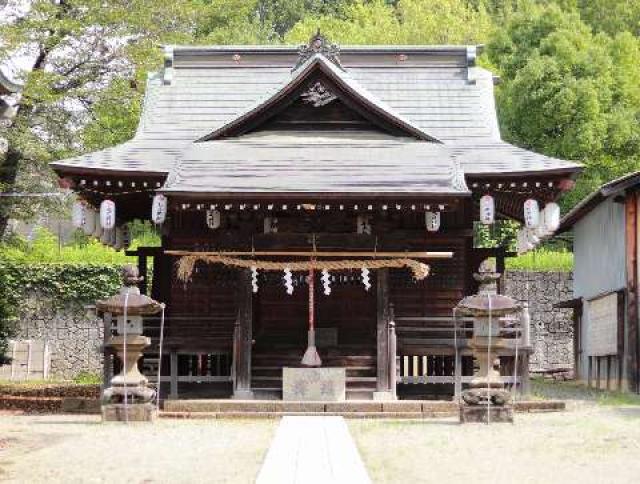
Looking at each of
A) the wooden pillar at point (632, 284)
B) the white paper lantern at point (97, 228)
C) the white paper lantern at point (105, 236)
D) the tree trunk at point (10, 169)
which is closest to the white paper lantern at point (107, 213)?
the white paper lantern at point (97, 228)

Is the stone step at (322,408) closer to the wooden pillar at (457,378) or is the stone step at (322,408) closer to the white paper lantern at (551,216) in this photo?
the wooden pillar at (457,378)

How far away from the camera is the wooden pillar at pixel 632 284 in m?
25.6

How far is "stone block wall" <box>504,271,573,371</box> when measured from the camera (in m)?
35.8

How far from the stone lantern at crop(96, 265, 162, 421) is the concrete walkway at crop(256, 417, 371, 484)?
7.99ft

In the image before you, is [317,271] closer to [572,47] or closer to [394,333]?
[394,333]

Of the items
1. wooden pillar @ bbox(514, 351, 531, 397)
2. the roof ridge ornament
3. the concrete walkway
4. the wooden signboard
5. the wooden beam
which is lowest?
the concrete walkway

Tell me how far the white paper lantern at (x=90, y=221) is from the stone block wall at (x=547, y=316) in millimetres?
16446

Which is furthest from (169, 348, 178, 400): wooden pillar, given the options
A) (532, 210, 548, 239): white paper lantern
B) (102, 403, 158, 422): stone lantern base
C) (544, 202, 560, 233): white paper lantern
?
(544, 202, 560, 233): white paper lantern

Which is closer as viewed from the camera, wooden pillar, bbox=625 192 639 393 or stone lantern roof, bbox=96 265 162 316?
stone lantern roof, bbox=96 265 162 316

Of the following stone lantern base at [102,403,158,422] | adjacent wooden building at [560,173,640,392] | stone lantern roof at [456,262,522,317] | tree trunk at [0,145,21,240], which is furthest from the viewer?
tree trunk at [0,145,21,240]

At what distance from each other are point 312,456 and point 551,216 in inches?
436

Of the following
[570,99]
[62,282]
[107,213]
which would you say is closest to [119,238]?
[107,213]

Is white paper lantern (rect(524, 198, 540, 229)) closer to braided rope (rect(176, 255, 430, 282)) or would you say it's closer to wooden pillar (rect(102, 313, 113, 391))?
braided rope (rect(176, 255, 430, 282))

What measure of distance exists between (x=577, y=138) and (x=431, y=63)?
12688 millimetres
